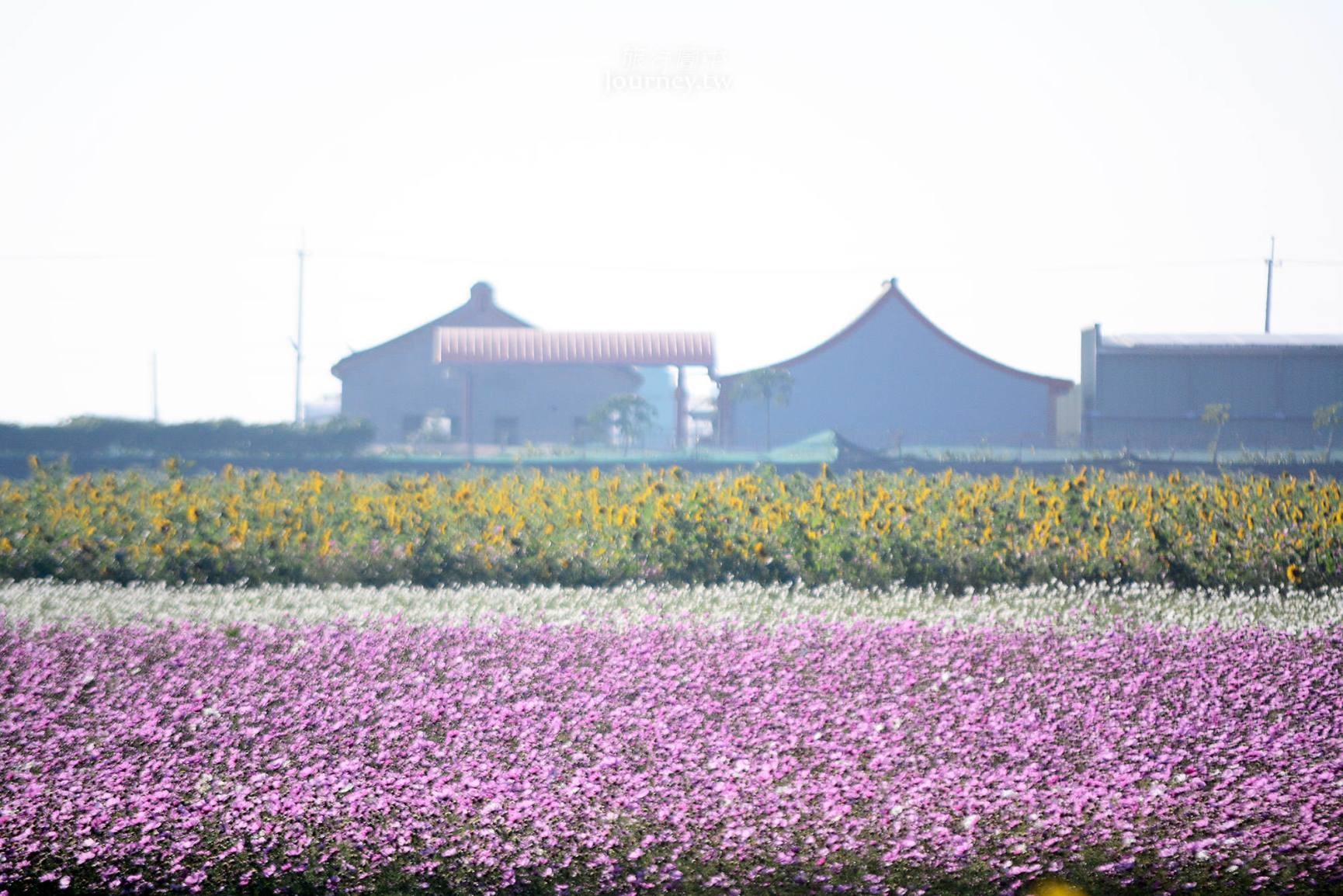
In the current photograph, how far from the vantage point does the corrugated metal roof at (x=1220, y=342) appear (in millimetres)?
41125

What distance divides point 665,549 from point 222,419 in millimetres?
24271

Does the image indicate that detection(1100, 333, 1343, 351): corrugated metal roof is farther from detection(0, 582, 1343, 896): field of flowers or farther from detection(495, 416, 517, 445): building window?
detection(0, 582, 1343, 896): field of flowers

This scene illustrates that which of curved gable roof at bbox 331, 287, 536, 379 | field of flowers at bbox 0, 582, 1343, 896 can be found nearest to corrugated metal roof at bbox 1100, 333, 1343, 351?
curved gable roof at bbox 331, 287, 536, 379

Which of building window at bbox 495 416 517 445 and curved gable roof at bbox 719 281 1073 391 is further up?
curved gable roof at bbox 719 281 1073 391

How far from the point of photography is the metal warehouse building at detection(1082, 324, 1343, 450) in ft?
134

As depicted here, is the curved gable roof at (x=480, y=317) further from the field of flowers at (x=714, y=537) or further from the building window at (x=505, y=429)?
the field of flowers at (x=714, y=537)

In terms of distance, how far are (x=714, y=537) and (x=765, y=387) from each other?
25.5m

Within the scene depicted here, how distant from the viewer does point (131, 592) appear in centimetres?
1173

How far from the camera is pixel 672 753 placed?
600 cm

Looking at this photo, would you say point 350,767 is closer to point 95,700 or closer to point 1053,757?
point 95,700

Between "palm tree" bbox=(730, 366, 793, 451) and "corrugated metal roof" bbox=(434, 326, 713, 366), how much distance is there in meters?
1.93

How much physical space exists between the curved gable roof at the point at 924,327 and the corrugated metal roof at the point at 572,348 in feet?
10.9

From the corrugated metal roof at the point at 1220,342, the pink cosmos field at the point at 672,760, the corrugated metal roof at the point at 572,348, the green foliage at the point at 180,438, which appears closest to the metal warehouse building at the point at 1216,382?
the corrugated metal roof at the point at 1220,342

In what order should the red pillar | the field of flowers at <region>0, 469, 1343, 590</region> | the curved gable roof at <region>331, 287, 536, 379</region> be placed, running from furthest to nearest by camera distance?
the curved gable roof at <region>331, 287, 536, 379</region>, the red pillar, the field of flowers at <region>0, 469, 1343, 590</region>
